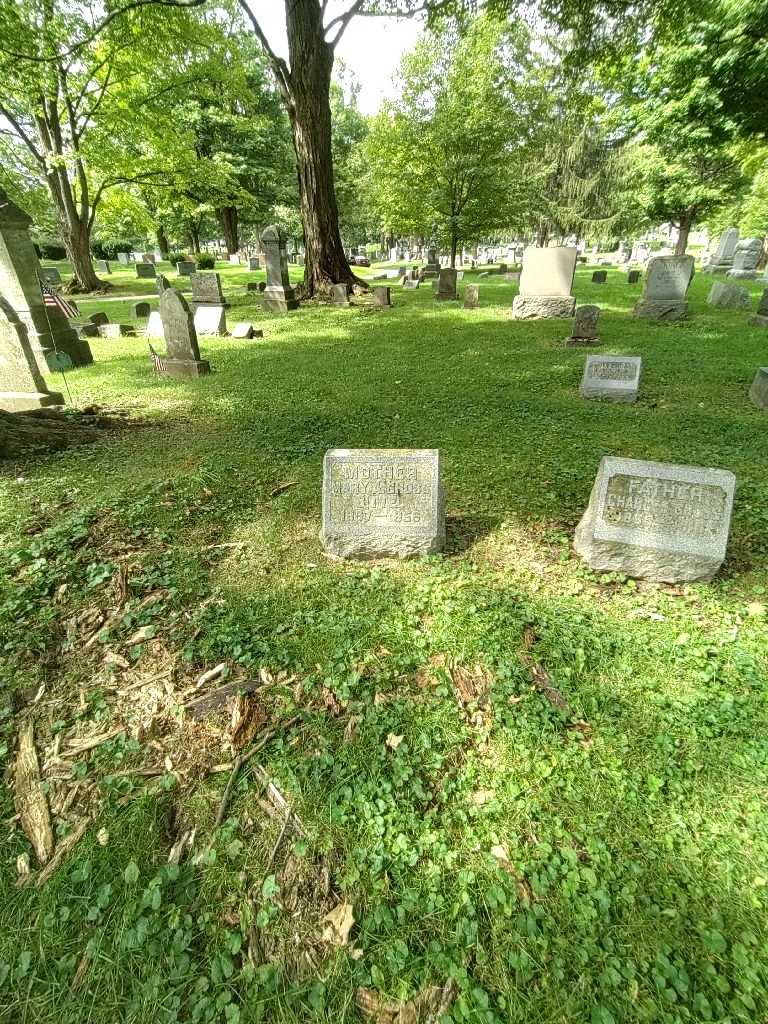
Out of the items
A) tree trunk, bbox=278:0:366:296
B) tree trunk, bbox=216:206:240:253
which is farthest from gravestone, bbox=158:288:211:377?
tree trunk, bbox=216:206:240:253

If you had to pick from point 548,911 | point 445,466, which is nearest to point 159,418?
point 445,466

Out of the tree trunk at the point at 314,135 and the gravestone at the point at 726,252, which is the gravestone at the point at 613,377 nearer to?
the tree trunk at the point at 314,135

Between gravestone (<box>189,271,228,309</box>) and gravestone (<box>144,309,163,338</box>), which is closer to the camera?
gravestone (<box>144,309,163,338</box>)

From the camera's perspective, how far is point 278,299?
15016mm

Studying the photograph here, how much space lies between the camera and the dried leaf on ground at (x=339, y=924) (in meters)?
1.73

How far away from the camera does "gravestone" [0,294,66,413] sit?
619 cm

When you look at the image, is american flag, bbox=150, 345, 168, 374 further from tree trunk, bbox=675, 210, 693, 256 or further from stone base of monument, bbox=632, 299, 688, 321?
tree trunk, bbox=675, 210, 693, 256

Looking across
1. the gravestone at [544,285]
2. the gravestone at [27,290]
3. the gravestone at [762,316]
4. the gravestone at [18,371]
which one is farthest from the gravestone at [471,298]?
the gravestone at [18,371]

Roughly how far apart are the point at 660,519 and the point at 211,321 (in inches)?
489

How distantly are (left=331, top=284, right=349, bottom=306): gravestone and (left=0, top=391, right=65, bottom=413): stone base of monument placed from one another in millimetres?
11063

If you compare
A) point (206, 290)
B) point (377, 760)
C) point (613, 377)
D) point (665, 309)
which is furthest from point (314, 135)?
point (377, 760)

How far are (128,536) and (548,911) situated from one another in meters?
3.67

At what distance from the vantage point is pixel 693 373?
316 inches

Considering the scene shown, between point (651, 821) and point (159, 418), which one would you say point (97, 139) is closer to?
point (159, 418)
